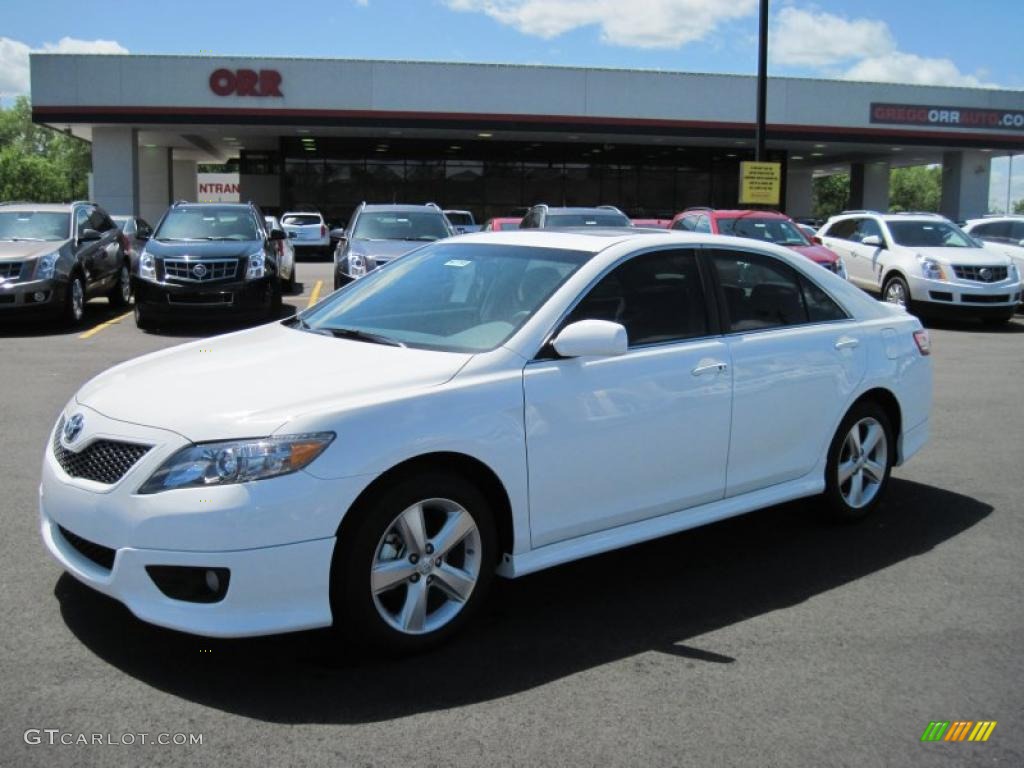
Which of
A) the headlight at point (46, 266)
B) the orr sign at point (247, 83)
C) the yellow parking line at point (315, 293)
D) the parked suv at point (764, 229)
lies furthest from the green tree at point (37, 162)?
the parked suv at point (764, 229)

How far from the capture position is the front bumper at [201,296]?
13.1 m

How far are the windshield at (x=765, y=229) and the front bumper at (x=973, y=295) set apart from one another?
223 cm

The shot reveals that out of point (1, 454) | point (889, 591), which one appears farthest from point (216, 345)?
point (889, 591)

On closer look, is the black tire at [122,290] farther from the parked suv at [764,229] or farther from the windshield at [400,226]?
the parked suv at [764,229]

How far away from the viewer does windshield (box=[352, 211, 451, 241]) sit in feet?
49.6

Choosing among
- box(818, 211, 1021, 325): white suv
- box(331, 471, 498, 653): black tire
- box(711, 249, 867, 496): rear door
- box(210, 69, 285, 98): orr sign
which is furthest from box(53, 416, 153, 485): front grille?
box(210, 69, 285, 98): orr sign

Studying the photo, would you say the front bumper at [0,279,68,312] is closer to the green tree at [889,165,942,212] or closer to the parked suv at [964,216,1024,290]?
the parked suv at [964,216,1024,290]

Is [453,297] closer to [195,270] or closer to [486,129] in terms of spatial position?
[195,270]

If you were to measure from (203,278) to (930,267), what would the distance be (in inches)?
432

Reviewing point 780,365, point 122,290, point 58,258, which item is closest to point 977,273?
point 780,365

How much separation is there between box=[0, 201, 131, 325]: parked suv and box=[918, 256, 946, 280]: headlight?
1271 centimetres

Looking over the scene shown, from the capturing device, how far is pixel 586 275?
4.46m

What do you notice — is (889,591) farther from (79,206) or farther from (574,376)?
(79,206)

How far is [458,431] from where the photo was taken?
12.3 ft
